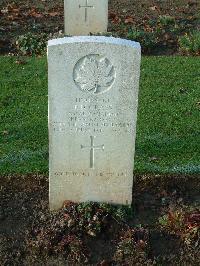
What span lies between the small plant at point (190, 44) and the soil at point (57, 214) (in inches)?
187

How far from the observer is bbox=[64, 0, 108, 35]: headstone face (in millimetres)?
11555

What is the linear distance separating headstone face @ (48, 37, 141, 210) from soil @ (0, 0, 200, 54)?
5.80 meters

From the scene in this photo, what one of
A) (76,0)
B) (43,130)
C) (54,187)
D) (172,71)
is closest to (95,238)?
(54,187)

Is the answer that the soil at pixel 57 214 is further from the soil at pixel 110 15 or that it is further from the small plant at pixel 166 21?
the small plant at pixel 166 21

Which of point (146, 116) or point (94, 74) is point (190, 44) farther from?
point (94, 74)

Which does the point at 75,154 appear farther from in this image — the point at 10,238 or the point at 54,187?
the point at 10,238

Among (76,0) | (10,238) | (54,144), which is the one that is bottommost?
(10,238)

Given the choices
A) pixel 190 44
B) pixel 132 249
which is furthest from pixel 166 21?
pixel 132 249

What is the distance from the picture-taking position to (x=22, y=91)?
9.62 meters

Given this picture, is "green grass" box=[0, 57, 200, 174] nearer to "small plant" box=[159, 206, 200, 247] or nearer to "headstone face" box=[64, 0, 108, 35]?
"small plant" box=[159, 206, 200, 247]

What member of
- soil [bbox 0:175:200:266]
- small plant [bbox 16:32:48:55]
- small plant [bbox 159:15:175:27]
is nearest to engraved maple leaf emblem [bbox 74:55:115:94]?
soil [bbox 0:175:200:266]

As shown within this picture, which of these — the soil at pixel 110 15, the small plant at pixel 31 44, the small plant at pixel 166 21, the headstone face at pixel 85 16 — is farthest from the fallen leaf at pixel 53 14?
the small plant at pixel 166 21

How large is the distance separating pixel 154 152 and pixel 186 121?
1142 mm

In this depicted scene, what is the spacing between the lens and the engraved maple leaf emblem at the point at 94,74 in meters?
5.58
